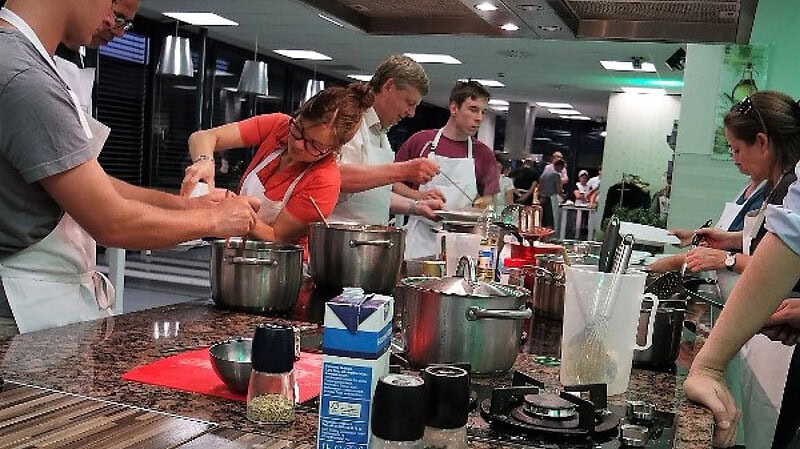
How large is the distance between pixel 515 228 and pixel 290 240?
94 centimetres

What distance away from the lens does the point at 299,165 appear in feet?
8.98

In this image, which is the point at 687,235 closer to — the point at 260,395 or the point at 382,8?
the point at 382,8

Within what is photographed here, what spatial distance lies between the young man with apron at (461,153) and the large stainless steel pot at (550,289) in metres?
1.99

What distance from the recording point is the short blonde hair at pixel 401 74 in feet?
11.0

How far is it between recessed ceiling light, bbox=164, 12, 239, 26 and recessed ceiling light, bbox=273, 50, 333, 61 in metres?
1.97

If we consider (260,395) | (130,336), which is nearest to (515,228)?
(130,336)

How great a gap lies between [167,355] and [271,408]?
0.42 m

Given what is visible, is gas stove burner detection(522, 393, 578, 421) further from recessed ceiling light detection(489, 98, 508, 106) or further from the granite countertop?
recessed ceiling light detection(489, 98, 508, 106)

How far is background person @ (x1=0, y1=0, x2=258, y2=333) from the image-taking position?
1504mm

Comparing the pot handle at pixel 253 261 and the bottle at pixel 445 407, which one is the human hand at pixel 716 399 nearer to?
the bottle at pixel 445 407

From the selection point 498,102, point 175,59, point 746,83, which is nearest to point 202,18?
point 175,59

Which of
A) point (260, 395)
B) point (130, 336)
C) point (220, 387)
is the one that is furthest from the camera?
point (130, 336)

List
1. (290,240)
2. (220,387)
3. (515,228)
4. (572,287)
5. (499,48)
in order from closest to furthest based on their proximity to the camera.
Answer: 1. (220,387)
2. (572,287)
3. (290,240)
4. (515,228)
5. (499,48)

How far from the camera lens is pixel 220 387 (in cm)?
135
